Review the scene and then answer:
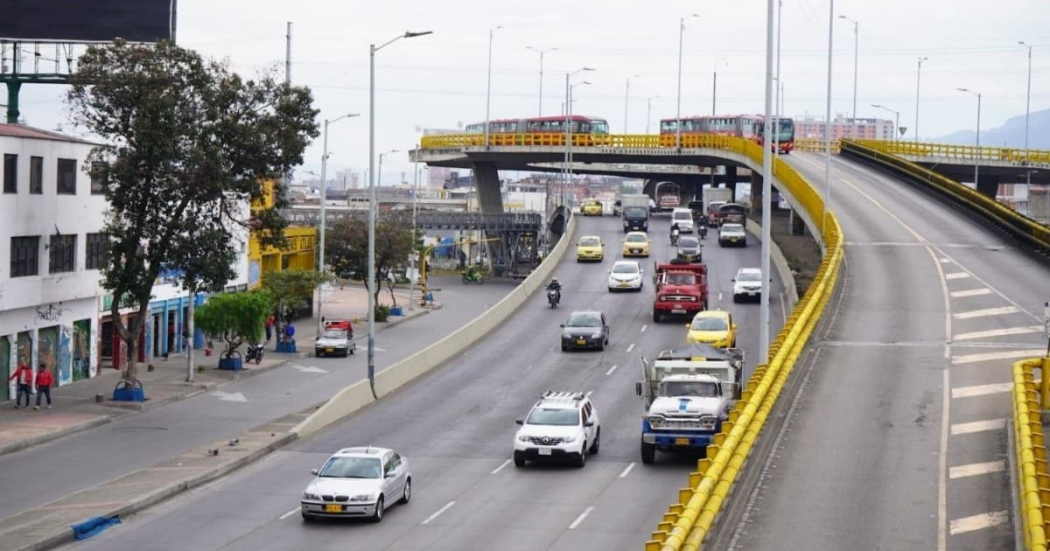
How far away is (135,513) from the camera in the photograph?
94.2 ft

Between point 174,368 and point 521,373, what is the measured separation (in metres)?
13.7

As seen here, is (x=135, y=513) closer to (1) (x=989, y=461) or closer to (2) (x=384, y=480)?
(2) (x=384, y=480)

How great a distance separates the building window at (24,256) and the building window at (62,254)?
2.57ft

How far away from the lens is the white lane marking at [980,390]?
3212 cm

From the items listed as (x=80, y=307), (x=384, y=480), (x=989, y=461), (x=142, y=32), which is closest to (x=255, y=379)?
(x=80, y=307)

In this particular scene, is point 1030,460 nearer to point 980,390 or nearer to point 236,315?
point 980,390

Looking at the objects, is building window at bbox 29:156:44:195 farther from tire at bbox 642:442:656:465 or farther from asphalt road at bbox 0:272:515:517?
tire at bbox 642:442:656:465

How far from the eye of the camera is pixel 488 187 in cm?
12169

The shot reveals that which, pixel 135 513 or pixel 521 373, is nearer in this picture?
pixel 135 513

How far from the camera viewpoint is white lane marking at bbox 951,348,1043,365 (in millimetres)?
36906

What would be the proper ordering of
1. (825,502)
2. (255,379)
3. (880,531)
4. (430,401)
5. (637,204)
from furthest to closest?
1. (637,204)
2. (255,379)
3. (430,401)
4. (825,502)
5. (880,531)

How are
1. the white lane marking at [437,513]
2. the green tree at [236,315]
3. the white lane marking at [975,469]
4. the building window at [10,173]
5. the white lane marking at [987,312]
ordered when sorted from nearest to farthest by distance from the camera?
the white lane marking at [975,469]
the white lane marking at [437,513]
the building window at [10,173]
the white lane marking at [987,312]
the green tree at [236,315]

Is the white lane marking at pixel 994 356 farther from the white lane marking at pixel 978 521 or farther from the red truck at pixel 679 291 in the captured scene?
the red truck at pixel 679 291

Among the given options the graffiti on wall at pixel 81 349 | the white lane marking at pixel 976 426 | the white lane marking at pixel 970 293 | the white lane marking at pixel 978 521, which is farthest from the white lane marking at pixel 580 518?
the graffiti on wall at pixel 81 349
